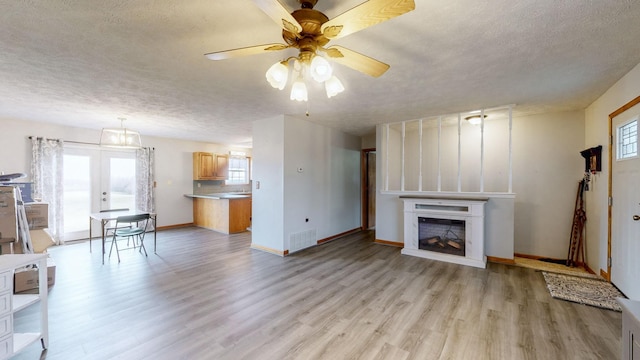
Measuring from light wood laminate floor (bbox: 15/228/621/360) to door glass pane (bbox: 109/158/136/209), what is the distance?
7.55ft

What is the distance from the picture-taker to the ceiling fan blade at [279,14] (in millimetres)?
1166

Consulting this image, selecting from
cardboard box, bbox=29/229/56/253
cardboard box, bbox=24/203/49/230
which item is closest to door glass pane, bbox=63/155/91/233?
cardboard box, bbox=29/229/56/253

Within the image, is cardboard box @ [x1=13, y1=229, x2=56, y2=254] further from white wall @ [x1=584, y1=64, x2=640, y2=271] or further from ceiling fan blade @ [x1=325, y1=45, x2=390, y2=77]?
white wall @ [x1=584, y1=64, x2=640, y2=271]

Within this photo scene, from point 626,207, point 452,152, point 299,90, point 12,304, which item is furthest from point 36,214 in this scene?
point 626,207

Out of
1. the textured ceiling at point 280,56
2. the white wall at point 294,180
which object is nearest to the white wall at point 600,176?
the textured ceiling at point 280,56

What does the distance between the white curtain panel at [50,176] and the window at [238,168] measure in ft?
12.1

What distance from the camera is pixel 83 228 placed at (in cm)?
539

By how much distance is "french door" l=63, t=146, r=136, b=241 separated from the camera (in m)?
5.19

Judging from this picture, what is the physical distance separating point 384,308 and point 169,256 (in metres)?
3.65

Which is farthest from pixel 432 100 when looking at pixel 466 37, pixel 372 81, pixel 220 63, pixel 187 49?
pixel 187 49

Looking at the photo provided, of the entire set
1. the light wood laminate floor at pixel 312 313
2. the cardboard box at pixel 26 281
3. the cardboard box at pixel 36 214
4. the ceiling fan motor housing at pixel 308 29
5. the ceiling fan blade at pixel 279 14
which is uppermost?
the ceiling fan motor housing at pixel 308 29

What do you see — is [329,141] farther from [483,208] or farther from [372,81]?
[483,208]

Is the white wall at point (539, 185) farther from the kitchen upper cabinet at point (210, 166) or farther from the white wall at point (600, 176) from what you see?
the kitchen upper cabinet at point (210, 166)

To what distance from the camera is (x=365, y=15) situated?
1237 millimetres
